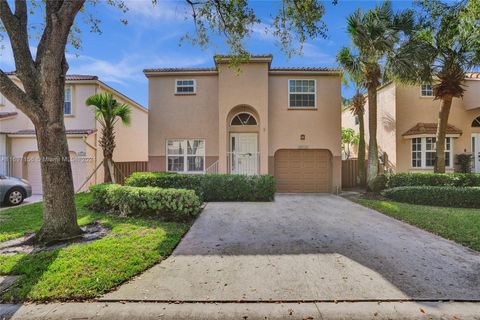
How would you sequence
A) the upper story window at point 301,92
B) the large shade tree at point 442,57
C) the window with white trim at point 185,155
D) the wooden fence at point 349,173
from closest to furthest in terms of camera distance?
the large shade tree at point 442,57 < the upper story window at point 301,92 < the window with white trim at point 185,155 < the wooden fence at point 349,173

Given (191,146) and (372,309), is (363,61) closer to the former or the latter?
(191,146)

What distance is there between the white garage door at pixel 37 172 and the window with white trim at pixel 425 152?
1922 cm

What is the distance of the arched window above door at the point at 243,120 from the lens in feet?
48.5

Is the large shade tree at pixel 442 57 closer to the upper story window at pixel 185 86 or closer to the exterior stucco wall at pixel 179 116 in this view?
the exterior stucco wall at pixel 179 116

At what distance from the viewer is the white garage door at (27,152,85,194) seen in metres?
14.7

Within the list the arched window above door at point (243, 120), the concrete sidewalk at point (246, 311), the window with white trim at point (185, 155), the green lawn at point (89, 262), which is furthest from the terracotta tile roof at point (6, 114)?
the concrete sidewalk at point (246, 311)

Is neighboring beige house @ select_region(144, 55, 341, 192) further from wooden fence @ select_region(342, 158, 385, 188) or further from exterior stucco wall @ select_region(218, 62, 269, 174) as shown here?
wooden fence @ select_region(342, 158, 385, 188)

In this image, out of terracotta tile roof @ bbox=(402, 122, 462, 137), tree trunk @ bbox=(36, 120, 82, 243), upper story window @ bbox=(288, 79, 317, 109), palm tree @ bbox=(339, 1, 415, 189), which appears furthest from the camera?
terracotta tile roof @ bbox=(402, 122, 462, 137)

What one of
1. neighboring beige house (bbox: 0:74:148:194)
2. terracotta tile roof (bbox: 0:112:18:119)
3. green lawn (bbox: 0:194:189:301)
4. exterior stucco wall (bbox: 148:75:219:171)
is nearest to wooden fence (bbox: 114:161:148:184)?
neighboring beige house (bbox: 0:74:148:194)

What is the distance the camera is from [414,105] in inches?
620

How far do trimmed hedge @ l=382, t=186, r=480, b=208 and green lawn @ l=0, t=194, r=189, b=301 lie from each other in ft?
33.0

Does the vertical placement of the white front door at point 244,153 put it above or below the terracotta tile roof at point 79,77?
below

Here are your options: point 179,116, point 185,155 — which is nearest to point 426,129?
point 185,155

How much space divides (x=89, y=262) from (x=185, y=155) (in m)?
10.4
